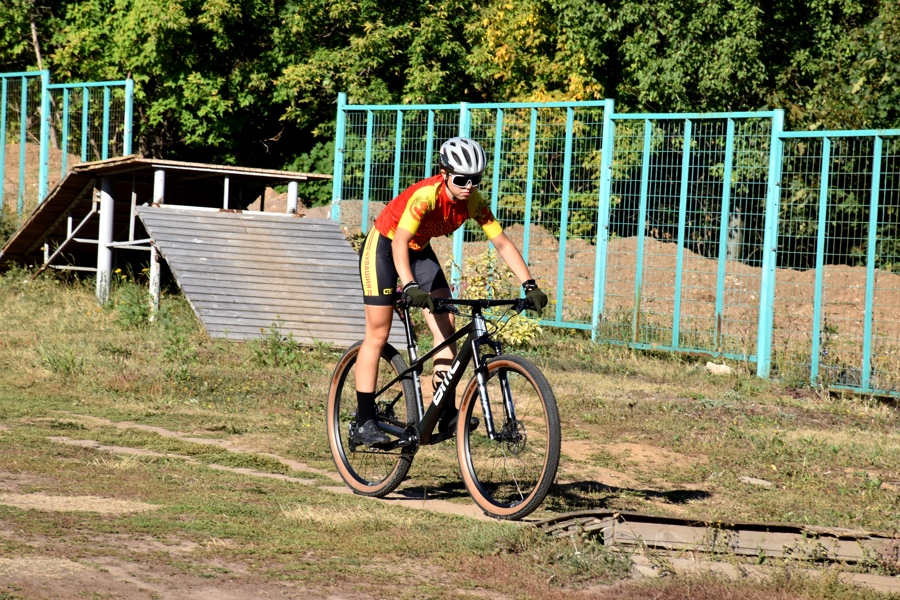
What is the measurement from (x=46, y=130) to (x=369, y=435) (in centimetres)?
1552

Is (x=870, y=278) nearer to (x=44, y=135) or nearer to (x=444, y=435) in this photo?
(x=444, y=435)

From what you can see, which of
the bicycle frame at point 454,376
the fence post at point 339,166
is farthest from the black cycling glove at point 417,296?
the fence post at point 339,166

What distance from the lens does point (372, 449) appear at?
694cm

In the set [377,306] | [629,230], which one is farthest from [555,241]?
[377,306]

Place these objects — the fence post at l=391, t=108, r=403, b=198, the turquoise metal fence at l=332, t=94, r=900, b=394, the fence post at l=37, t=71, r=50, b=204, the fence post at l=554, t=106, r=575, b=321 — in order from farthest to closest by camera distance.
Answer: the fence post at l=37, t=71, r=50, b=204
the fence post at l=391, t=108, r=403, b=198
the fence post at l=554, t=106, r=575, b=321
the turquoise metal fence at l=332, t=94, r=900, b=394

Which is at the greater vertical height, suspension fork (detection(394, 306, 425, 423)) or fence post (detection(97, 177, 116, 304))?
fence post (detection(97, 177, 116, 304))

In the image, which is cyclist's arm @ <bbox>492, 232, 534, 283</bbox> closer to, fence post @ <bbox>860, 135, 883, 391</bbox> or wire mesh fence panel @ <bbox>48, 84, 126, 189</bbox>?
fence post @ <bbox>860, 135, 883, 391</bbox>

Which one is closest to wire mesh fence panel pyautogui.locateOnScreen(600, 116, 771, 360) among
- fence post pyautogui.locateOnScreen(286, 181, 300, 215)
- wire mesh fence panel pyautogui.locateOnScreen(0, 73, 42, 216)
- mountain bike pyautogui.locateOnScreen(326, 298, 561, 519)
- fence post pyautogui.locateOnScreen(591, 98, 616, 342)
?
fence post pyautogui.locateOnScreen(591, 98, 616, 342)

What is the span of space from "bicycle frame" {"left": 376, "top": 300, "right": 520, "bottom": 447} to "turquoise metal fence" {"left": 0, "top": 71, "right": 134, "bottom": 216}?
42.3 feet

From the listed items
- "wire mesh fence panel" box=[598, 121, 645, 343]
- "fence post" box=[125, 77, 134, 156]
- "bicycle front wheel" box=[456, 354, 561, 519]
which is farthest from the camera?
"fence post" box=[125, 77, 134, 156]

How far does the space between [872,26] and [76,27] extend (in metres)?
19.3

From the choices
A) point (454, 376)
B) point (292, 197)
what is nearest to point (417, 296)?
point (454, 376)

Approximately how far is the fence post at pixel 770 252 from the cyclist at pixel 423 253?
717 centimetres

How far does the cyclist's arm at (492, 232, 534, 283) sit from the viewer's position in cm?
656
